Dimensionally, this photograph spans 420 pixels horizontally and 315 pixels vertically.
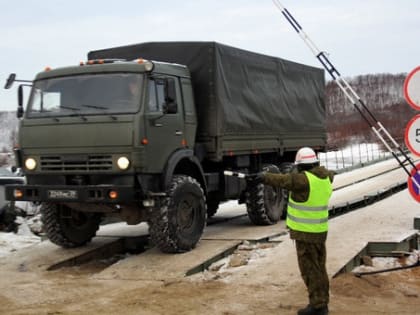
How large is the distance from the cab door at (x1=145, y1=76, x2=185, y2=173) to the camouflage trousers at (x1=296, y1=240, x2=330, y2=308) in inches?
129

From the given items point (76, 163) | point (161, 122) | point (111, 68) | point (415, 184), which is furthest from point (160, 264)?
point (415, 184)

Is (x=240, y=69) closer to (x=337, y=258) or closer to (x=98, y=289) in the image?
(x=337, y=258)

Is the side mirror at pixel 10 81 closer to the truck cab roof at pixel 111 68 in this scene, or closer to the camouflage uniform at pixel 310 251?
the truck cab roof at pixel 111 68

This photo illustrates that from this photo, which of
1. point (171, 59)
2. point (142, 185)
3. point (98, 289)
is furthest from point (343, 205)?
point (98, 289)

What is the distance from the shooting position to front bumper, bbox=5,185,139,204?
335 inches

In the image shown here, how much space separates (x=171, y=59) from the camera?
429 inches

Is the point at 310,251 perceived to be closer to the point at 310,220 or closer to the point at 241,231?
the point at 310,220

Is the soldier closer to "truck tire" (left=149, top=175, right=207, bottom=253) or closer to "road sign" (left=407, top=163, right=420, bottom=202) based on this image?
"road sign" (left=407, top=163, right=420, bottom=202)

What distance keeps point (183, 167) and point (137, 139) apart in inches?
62.3

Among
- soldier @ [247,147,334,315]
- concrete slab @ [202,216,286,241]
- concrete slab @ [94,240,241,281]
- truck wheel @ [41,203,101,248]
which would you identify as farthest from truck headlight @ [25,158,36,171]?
soldier @ [247,147,334,315]

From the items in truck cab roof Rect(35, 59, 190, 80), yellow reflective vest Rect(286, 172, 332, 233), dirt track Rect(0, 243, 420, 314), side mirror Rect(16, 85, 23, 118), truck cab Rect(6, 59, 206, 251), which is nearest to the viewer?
yellow reflective vest Rect(286, 172, 332, 233)

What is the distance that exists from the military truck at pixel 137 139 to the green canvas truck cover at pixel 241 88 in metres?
0.02

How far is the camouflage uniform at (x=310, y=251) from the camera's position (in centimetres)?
609

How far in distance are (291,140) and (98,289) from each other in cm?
707
